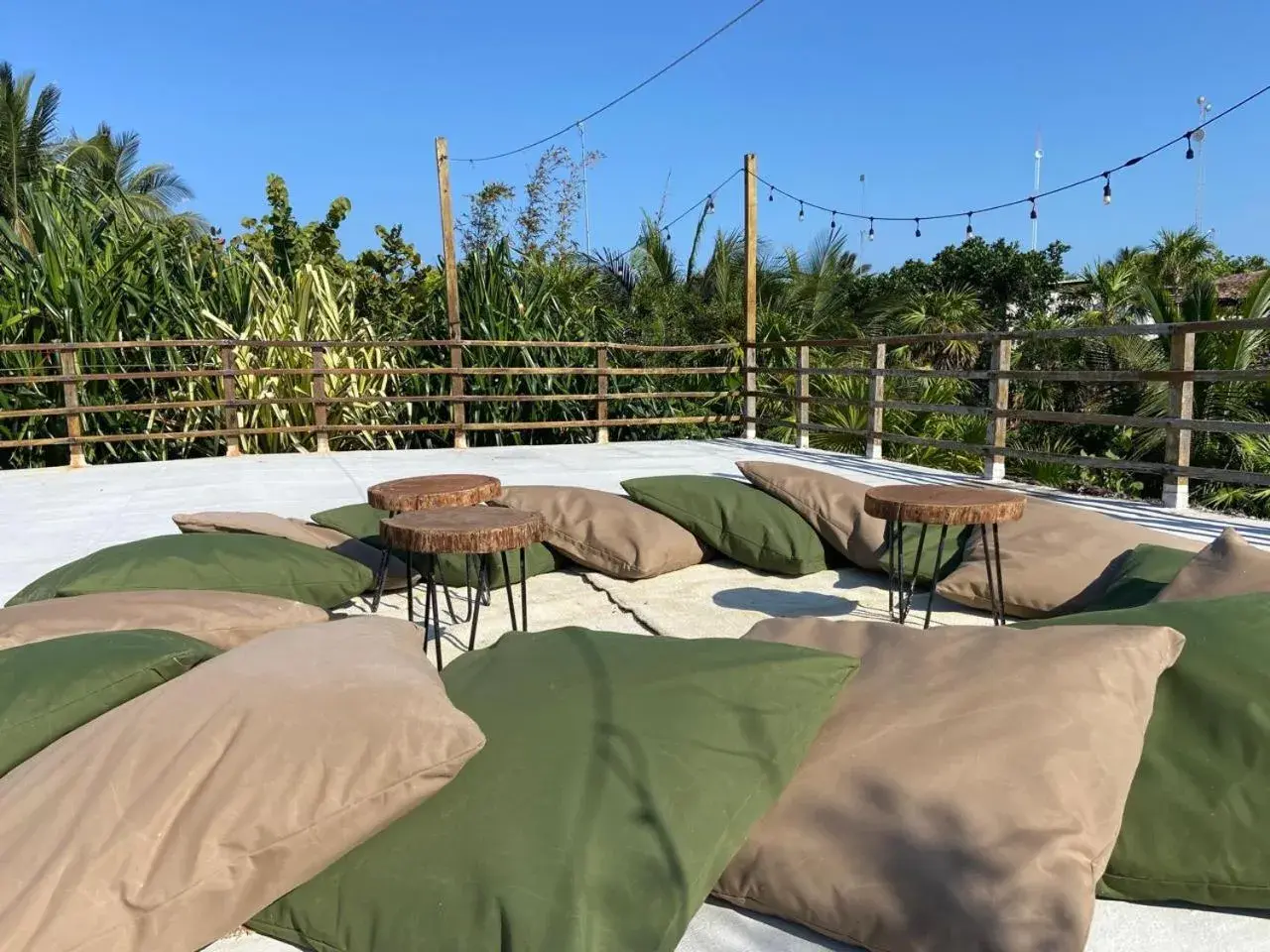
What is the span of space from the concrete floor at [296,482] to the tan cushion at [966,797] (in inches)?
117

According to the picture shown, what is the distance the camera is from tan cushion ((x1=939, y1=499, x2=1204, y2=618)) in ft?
8.68

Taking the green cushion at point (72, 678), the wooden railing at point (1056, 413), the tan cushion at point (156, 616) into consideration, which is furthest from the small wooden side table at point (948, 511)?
the wooden railing at point (1056, 413)

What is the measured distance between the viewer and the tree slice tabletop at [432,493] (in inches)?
110

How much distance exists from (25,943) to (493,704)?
2.15 feet

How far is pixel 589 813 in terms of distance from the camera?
48.3 inches

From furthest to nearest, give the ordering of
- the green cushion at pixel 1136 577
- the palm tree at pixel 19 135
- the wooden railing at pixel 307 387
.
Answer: the palm tree at pixel 19 135 → the wooden railing at pixel 307 387 → the green cushion at pixel 1136 577

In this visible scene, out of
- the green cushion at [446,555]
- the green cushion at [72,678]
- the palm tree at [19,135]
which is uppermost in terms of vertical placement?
the palm tree at [19,135]

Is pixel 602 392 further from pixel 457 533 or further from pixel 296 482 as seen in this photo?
pixel 457 533

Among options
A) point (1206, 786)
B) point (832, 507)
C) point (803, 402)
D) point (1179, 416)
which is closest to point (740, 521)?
point (832, 507)

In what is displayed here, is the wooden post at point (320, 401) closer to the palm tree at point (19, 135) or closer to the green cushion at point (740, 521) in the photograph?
the green cushion at point (740, 521)

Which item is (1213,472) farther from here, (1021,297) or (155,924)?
(1021,297)

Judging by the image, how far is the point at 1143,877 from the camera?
1.32 m

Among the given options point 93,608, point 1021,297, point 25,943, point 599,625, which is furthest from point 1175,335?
point 1021,297

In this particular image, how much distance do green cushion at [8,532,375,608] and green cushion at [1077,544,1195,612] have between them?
211cm
